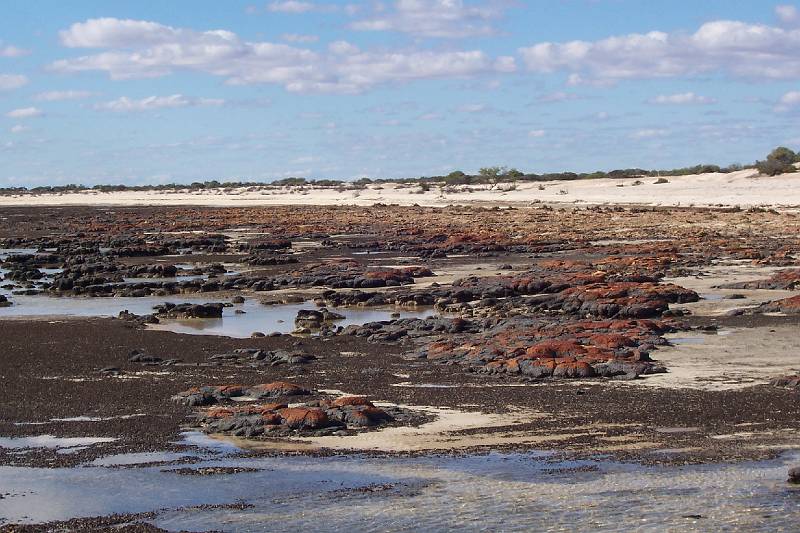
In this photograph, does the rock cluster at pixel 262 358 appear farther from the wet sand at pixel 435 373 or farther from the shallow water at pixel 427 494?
the shallow water at pixel 427 494

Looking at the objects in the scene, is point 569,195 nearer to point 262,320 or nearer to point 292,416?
point 262,320

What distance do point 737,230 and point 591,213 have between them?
48.2ft

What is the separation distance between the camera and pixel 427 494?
32.6 ft

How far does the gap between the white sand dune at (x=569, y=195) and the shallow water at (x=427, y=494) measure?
49455mm

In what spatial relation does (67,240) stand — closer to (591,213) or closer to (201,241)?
(201,241)

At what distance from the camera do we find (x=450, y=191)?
94562mm

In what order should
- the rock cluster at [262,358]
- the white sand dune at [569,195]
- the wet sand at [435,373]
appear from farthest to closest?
the white sand dune at [569,195]
the rock cluster at [262,358]
the wet sand at [435,373]

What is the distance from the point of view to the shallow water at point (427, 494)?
9070 millimetres

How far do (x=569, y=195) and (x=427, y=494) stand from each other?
227ft

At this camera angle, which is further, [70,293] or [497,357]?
[70,293]

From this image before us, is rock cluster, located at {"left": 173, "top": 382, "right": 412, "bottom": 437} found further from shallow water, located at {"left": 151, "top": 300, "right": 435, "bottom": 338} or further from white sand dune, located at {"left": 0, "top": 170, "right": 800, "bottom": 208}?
white sand dune, located at {"left": 0, "top": 170, "right": 800, "bottom": 208}

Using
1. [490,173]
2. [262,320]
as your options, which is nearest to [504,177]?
[490,173]

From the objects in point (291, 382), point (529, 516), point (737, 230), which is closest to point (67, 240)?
point (737, 230)

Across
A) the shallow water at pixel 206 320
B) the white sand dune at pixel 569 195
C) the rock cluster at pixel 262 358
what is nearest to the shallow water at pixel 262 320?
the shallow water at pixel 206 320
